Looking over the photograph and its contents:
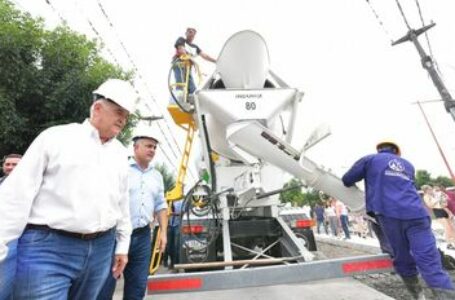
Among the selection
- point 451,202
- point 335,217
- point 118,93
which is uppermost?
point 335,217

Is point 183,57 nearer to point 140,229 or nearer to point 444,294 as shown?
point 140,229

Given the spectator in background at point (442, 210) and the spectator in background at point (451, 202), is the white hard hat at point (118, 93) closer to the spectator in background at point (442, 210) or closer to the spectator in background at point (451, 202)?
the spectator in background at point (442, 210)

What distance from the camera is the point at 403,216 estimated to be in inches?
121

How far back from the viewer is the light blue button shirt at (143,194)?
10.6 feet

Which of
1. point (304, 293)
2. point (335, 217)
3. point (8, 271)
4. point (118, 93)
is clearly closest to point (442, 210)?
point (304, 293)

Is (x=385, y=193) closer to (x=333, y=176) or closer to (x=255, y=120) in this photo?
(x=333, y=176)

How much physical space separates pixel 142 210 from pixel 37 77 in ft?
19.1

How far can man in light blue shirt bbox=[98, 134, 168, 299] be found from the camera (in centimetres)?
313

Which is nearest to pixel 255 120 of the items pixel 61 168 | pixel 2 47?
pixel 61 168

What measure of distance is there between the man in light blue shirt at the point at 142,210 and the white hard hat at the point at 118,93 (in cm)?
132

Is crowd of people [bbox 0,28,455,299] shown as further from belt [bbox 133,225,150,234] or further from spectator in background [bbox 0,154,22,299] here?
belt [bbox 133,225,150,234]

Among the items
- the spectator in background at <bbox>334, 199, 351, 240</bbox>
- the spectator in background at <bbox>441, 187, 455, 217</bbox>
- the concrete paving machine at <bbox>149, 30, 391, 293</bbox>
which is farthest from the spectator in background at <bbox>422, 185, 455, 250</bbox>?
the concrete paving machine at <bbox>149, 30, 391, 293</bbox>

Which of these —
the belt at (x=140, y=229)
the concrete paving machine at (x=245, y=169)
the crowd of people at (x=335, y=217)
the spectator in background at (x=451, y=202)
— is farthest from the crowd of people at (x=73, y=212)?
the crowd of people at (x=335, y=217)

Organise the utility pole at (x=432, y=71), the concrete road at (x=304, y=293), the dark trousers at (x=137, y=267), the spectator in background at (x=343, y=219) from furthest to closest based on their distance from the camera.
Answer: the spectator in background at (x=343, y=219) → the utility pole at (x=432, y=71) → the concrete road at (x=304, y=293) → the dark trousers at (x=137, y=267)
